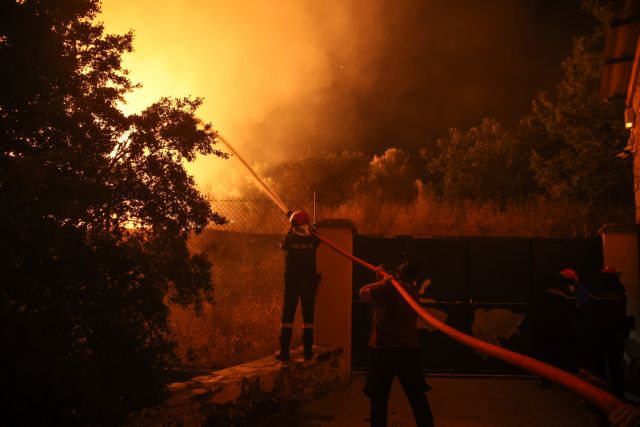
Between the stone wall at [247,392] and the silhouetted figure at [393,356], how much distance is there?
1.21 meters

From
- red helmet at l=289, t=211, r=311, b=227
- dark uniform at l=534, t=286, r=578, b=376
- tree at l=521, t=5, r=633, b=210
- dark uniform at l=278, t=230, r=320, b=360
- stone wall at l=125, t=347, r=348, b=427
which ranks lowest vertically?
stone wall at l=125, t=347, r=348, b=427

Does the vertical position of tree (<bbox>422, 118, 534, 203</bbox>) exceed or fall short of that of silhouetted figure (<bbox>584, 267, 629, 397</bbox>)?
it exceeds it

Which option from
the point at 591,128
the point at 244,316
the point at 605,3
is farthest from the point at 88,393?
the point at 605,3

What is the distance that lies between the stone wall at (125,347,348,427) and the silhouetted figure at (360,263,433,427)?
1.21m

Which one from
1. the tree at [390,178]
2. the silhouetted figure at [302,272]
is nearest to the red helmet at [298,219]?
the silhouetted figure at [302,272]

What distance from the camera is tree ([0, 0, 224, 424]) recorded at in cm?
307

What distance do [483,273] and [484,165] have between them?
12233mm

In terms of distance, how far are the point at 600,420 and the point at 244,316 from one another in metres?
7.18

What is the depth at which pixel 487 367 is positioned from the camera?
305 inches

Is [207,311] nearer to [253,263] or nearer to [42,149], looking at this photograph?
Answer: [253,263]

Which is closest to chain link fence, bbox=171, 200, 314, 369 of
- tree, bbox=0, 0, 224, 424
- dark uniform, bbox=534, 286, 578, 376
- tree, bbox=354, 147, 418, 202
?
tree, bbox=0, 0, 224, 424

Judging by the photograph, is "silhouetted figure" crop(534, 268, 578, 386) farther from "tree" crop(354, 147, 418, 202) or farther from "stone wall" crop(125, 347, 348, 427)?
"tree" crop(354, 147, 418, 202)

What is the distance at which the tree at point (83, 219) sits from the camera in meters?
3.07

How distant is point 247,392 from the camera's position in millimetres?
5008
